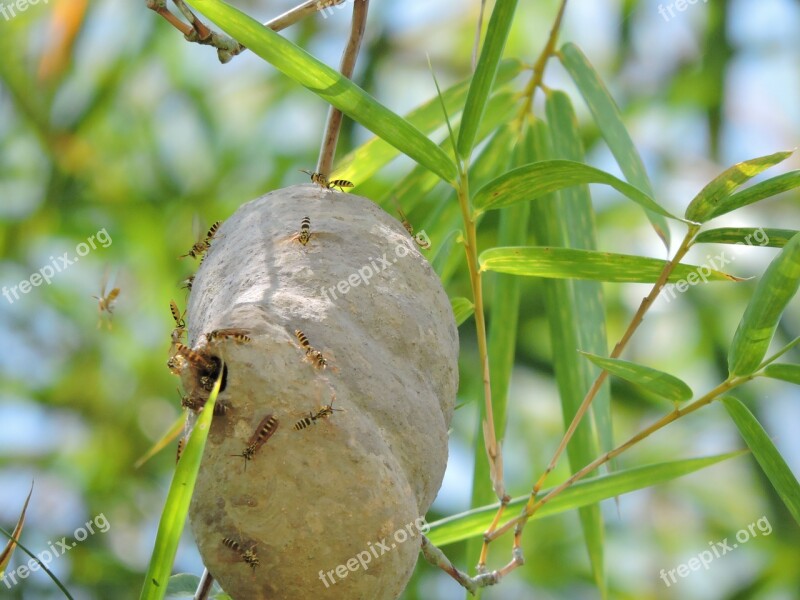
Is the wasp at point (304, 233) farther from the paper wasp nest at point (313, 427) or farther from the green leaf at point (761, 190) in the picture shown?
the green leaf at point (761, 190)

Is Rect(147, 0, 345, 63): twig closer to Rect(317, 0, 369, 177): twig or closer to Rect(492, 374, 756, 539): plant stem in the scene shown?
Rect(317, 0, 369, 177): twig

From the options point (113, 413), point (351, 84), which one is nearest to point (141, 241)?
point (113, 413)

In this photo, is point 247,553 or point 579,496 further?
point 579,496

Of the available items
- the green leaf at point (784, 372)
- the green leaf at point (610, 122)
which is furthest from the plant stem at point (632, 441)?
the green leaf at point (610, 122)

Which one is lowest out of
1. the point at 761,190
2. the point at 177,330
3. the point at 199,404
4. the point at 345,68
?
the point at 199,404

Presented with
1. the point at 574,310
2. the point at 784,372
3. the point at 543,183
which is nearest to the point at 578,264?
the point at 543,183

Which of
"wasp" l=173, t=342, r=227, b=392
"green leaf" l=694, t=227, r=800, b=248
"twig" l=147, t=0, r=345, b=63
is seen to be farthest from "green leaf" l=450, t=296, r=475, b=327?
"wasp" l=173, t=342, r=227, b=392

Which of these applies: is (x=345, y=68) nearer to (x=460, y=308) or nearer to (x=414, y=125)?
(x=414, y=125)

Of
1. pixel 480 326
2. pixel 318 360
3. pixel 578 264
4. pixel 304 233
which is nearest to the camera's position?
pixel 318 360
